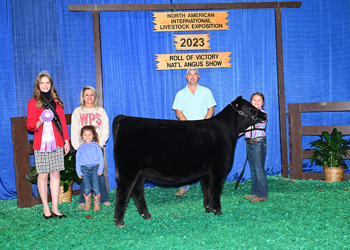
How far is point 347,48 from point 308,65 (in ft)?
2.72

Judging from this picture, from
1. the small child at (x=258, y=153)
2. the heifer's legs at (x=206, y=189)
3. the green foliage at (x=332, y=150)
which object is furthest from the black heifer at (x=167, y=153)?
the green foliage at (x=332, y=150)

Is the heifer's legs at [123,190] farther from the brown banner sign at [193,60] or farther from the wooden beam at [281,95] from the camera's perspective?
the wooden beam at [281,95]

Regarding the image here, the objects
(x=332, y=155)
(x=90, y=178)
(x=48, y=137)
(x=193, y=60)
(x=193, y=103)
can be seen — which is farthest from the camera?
(x=193, y=60)

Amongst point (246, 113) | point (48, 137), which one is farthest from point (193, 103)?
point (48, 137)

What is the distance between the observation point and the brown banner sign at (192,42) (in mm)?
5672

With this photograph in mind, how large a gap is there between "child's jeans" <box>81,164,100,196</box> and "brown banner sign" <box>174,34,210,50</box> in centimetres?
281

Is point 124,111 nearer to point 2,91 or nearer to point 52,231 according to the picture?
point 2,91

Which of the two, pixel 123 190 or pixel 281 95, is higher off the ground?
pixel 281 95

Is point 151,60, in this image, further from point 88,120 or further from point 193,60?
point 88,120

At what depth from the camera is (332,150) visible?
541 cm

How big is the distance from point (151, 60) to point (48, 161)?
2738 mm

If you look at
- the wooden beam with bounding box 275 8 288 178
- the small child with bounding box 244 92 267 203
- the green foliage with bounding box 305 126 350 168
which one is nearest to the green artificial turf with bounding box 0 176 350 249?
the small child with bounding box 244 92 267 203

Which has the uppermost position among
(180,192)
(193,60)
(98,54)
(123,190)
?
(98,54)

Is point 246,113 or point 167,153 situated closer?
point 167,153
